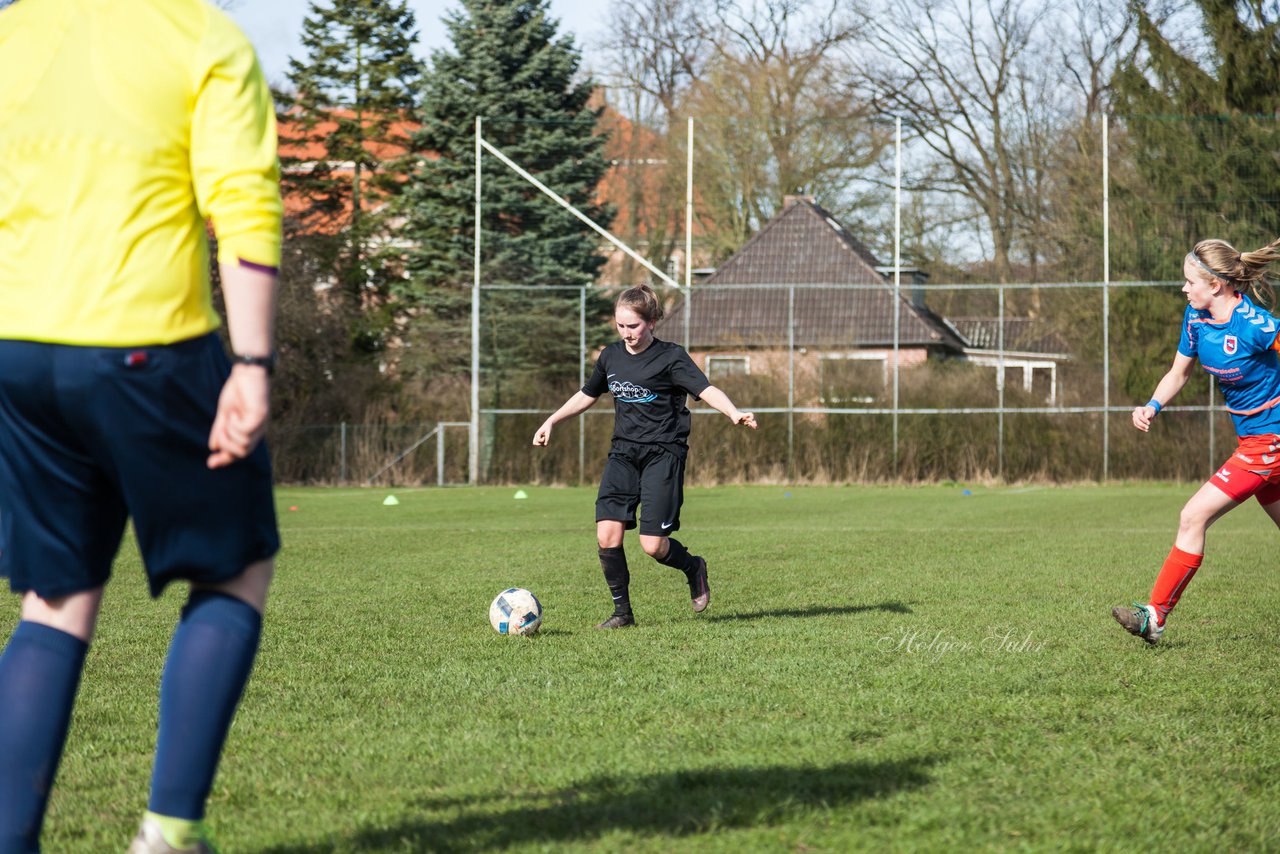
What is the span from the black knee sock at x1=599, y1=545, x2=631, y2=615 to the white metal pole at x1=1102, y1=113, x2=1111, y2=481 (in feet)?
61.2

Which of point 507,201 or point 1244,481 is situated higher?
point 507,201

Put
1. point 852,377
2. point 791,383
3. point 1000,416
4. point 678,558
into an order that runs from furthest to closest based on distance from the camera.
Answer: point 791,383 → point 852,377 → point 1000,416 → point 678,558

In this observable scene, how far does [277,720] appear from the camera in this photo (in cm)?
471

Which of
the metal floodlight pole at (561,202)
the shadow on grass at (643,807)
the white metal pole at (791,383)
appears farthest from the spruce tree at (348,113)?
the shadow on grass at (643,807)

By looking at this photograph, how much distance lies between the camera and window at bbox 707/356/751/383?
2581 centimetres

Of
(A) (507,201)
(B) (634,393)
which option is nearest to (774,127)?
(A) (507,201)

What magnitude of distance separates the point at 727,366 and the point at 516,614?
1964 centimetres

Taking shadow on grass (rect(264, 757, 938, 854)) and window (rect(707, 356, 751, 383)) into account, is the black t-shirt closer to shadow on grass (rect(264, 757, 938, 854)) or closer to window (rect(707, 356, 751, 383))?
shadow on grass (rect(264, 757, 938, 854))

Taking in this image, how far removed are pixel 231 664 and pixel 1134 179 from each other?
25.7 m

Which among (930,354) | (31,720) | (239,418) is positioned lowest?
(31,720)

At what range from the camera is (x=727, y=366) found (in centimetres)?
2612

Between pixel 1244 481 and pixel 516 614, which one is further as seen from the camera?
pixel 516 614

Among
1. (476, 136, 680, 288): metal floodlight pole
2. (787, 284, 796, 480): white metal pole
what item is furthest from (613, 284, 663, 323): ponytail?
(476, 136, 680, 288): metal floodlight pole

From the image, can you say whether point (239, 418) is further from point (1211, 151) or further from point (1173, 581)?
point (1211, 151)
